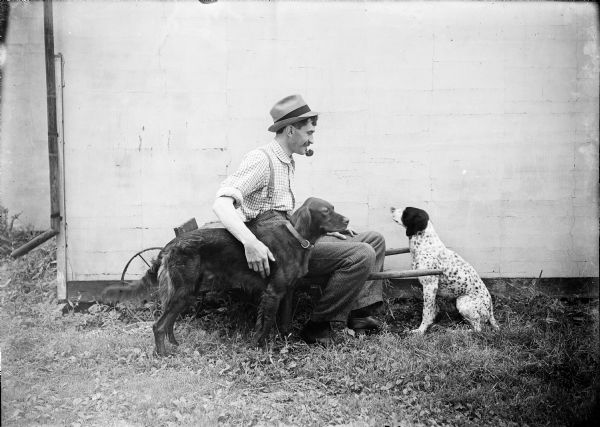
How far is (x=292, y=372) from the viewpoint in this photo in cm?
407

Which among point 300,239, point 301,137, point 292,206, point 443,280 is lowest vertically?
point 443,280

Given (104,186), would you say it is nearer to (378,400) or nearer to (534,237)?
(378,400)

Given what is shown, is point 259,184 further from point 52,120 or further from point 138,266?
point 52,120

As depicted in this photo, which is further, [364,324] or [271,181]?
[364,324]

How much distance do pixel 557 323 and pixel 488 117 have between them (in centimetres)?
218

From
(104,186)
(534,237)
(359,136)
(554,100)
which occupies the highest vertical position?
(554,100)

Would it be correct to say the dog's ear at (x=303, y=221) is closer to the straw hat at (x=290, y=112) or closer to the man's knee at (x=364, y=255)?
the man's knee at (x=364, y=255)

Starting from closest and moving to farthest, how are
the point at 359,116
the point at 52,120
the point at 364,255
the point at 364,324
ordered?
the point at 364,255 < the point at 364,324 < the point at 52,120 < the point at 359,116

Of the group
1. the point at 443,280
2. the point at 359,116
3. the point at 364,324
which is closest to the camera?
the point at 364,324

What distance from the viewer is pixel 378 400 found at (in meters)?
3.63

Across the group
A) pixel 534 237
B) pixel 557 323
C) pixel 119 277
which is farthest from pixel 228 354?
pixel 534 237

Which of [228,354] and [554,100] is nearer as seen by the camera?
[228,354]

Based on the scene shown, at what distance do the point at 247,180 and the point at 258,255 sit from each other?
1.97ft

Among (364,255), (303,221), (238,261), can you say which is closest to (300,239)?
(303,221)
